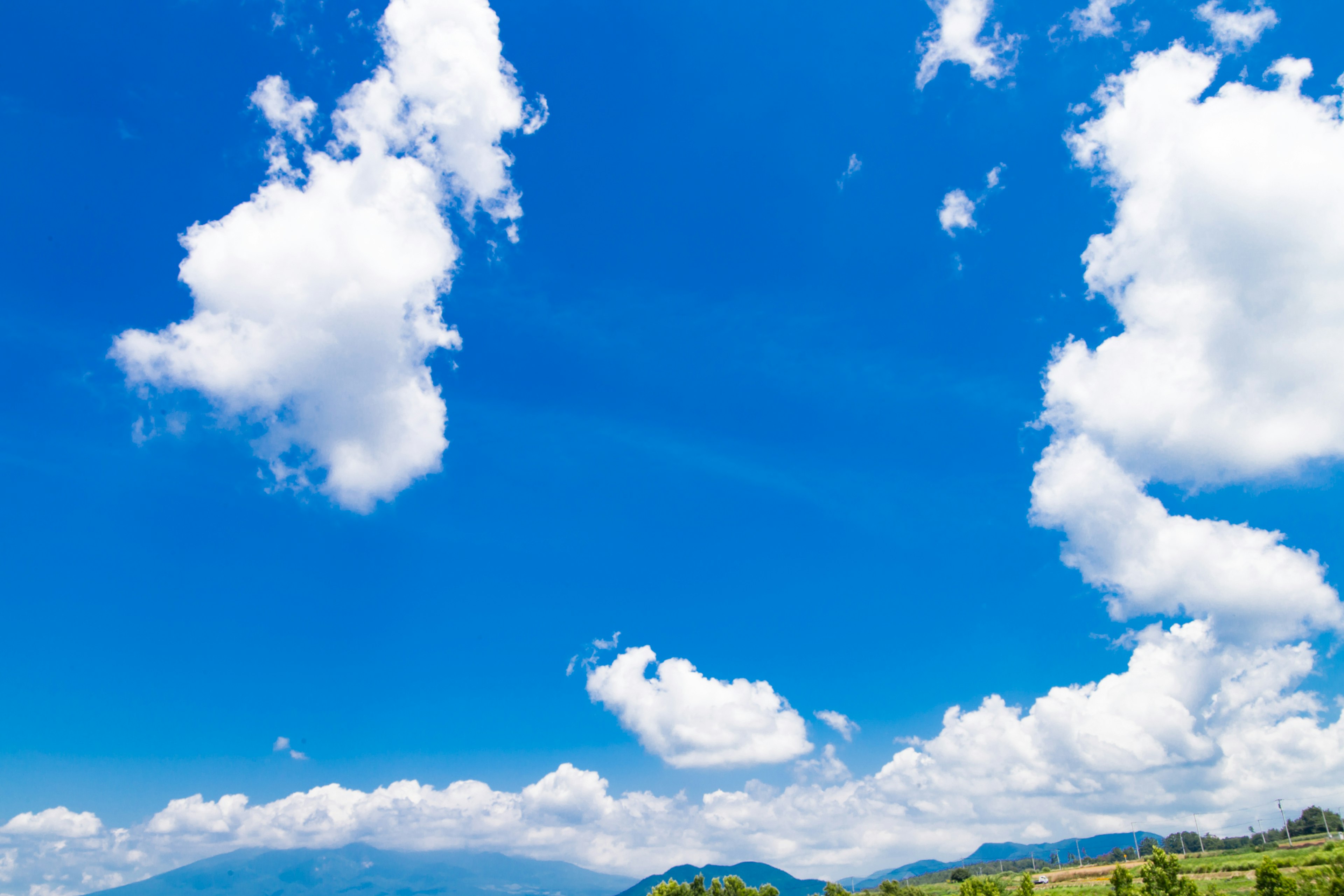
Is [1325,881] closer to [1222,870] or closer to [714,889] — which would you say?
[1222,870]

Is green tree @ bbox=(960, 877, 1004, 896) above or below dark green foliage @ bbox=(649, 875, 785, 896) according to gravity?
above

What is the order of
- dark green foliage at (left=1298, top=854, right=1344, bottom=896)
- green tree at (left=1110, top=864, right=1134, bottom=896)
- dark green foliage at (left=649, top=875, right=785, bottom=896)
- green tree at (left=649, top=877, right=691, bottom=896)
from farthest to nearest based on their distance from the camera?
dark green foliage at (left=649, top=875, right=785, bottom=896)
green tree at (left=649, top=877, right=691, bottom=896)
green tree at (left=1110, top=864, right=1134, bottom=896)
dark green foliage at (left=1298, top=854, right=1344, bottom=896)

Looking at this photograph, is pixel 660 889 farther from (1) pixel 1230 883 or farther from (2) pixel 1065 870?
(2) pixel 1065 870

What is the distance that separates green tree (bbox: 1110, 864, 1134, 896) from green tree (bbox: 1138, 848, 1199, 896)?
1.22 metres

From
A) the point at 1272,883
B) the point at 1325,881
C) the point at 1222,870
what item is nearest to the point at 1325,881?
the point at 1325,881

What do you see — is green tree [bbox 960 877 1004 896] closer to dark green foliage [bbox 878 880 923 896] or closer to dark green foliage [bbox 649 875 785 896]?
dark green foliage [bbox 878 880 923 896]

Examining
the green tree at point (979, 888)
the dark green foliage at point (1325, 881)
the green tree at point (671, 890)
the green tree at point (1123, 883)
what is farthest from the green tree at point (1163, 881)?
the green tree at point (671, 890)

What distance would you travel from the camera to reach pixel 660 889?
120500 millimetres

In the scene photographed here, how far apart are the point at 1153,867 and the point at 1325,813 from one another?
6109 inches

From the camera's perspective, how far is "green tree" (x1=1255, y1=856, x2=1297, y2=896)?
218ft

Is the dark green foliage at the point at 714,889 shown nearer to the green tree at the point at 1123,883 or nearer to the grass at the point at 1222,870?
the grass at the point at 1222,870

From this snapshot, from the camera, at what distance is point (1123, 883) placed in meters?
79.6

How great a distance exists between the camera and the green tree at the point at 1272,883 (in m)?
66.4

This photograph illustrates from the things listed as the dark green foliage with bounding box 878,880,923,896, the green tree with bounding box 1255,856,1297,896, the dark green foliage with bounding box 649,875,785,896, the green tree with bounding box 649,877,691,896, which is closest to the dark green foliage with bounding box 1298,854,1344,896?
the green tree with bounding box 1255,856,1297,896
